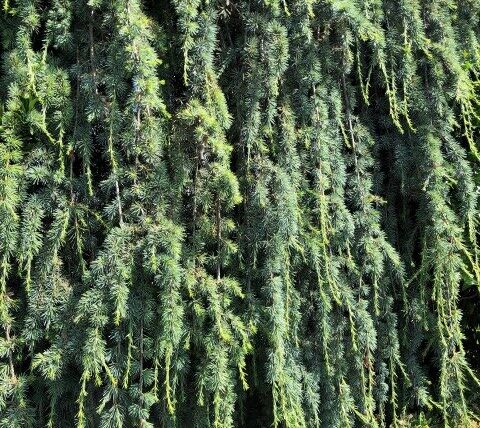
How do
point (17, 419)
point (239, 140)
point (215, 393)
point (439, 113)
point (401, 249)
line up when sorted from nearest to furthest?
point (17, 419)
point (215, 393)
point (239, 140)
point (439, 113)
point (401, 249)

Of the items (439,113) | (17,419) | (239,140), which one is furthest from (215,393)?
(439,113)

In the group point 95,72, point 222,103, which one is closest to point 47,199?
point 95,72

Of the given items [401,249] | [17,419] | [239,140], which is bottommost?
[17,419]

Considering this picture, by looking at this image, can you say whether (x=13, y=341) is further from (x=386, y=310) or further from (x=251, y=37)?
(x=386, y=310)

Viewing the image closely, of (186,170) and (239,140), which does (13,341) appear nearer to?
(186,170)

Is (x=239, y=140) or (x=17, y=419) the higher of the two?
(x=239, y=140)

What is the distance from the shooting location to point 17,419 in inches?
75.7

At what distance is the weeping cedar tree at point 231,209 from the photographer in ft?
6.28

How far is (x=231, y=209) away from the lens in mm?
2195

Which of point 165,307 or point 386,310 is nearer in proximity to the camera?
point 165,307

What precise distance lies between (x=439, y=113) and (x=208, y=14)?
3.62 ft

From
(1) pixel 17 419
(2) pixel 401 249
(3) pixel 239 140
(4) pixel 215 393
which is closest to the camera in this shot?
(1) pixel 17 419

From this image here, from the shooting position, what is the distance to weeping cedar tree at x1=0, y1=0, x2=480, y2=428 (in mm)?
1915

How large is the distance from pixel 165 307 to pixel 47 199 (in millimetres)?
546
